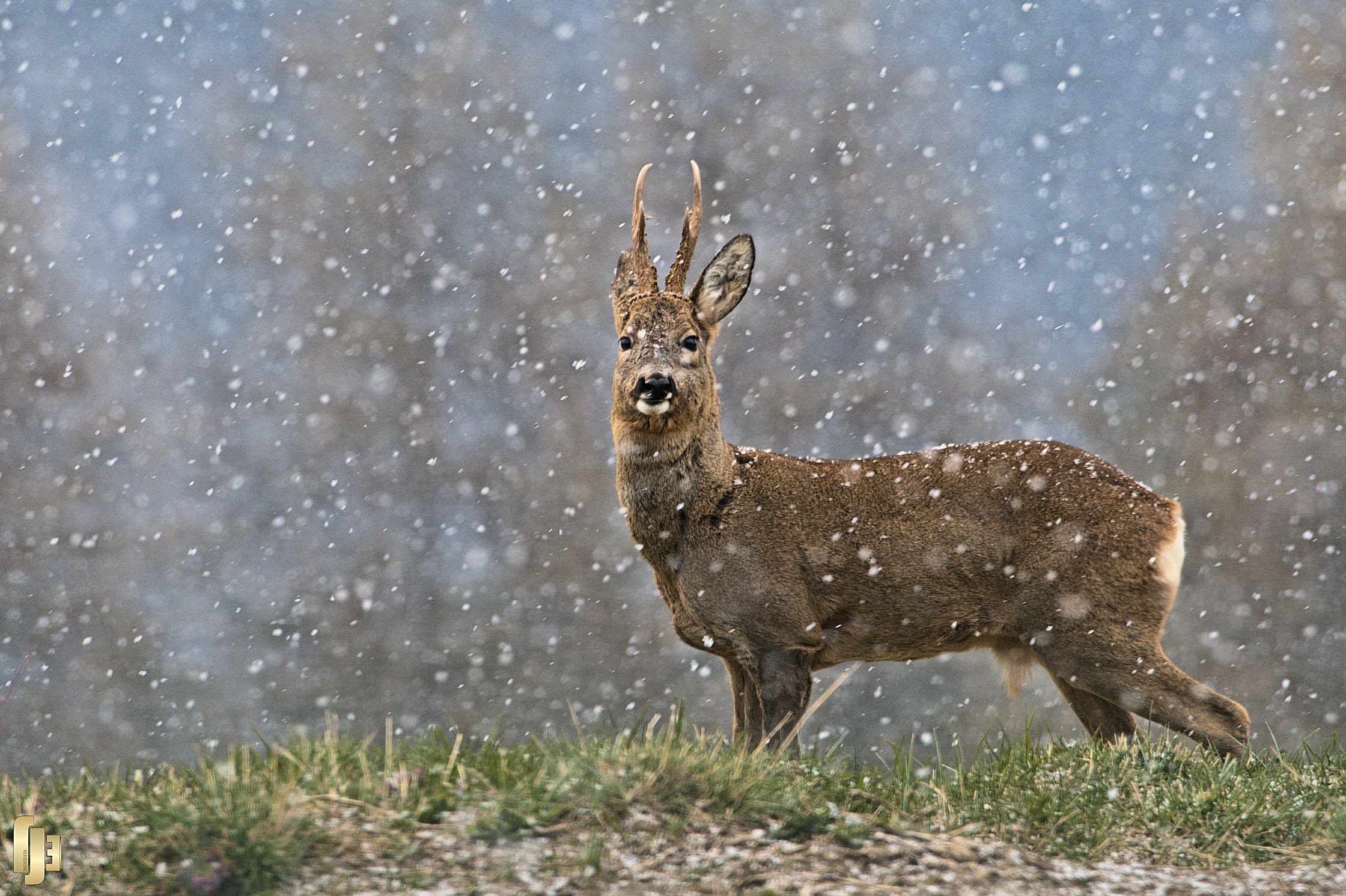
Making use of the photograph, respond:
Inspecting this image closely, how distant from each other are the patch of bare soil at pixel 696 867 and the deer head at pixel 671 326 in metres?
2.33

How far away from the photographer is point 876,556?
547 cm

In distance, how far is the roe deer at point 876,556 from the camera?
530 centimetres

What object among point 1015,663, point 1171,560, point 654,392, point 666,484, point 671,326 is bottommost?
Answer: point 1015,663

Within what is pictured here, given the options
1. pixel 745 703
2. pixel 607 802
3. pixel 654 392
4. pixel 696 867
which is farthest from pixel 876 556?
pixel 696 867

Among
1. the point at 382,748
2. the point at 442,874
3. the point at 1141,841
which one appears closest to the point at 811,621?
the point at 1141,841

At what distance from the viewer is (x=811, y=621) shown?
212 inches

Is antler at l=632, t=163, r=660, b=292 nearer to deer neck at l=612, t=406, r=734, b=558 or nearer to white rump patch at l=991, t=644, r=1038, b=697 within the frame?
deer neck at l=612, t=406, r=734, b=558

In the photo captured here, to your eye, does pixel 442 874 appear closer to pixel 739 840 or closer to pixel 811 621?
pixel 739 840

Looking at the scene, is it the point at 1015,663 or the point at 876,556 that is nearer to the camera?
the point at 876,556

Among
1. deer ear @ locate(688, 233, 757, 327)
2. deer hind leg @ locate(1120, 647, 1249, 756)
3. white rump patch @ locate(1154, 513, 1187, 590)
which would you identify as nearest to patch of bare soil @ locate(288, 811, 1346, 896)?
deer hind leg @ locate(1120, 647, 1249, 756)

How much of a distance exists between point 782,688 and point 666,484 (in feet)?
3.62

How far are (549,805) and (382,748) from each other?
964 millimetres
